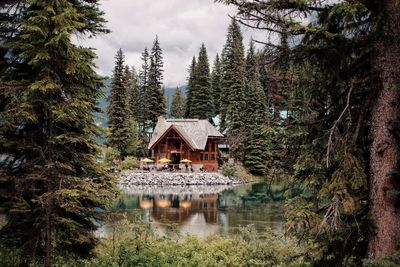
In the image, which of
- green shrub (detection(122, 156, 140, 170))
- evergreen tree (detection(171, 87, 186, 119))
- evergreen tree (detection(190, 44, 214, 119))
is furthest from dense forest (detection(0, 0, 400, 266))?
evergreen tree (detection(171, 87, 186, 119))

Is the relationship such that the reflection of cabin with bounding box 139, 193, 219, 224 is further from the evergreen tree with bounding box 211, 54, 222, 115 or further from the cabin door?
the evergreen tree with bounding box 211, 54, 222, 115

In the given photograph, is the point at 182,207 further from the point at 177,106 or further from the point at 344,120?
the point at 177,106

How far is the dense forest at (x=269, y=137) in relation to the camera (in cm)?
449

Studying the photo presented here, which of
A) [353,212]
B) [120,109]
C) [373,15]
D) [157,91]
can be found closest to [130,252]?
[353,212]

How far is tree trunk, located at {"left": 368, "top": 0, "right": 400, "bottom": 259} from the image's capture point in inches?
172

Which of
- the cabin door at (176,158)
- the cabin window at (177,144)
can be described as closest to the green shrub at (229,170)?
the cabin door at (176,158)

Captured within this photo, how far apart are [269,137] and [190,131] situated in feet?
123

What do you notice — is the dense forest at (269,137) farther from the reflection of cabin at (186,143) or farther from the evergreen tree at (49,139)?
the reflection of cabin at (186,143)

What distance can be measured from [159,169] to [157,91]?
1212 cm

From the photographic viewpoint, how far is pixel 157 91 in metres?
48.2

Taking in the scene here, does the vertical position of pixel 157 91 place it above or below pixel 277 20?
above

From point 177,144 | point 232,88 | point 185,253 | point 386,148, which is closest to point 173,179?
point 177,144

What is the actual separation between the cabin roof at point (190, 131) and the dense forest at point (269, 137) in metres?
32.6

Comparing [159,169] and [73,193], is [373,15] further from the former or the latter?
[159,169]
